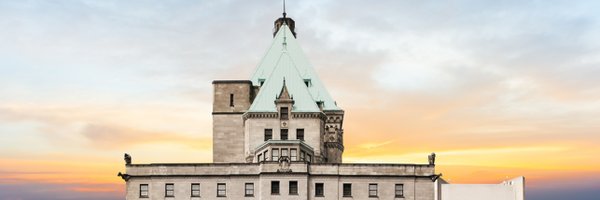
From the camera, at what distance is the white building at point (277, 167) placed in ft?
248

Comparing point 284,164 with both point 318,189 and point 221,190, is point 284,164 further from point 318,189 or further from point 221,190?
point 221,190

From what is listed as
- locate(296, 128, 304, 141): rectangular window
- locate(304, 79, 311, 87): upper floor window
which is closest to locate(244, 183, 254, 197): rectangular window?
locate(296, 128, 304, 141): rectangular window

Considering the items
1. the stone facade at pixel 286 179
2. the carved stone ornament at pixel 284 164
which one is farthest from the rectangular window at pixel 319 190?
the carved stone ornament at pixel 284 164

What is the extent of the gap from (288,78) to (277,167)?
17.6 m

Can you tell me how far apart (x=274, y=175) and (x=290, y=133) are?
39.9 feet

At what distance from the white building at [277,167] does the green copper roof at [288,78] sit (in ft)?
0.43

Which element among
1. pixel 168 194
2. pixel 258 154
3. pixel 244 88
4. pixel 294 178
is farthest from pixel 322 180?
pixel 244 88

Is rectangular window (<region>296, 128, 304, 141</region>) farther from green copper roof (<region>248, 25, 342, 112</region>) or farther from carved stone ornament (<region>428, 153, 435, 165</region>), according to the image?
carved stone ornament (<region>428, 153, 435, 165</region>)

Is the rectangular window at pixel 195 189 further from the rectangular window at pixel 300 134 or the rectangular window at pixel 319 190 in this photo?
the rectangular window at pixel 300 134

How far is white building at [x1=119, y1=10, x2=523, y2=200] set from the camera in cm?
7569

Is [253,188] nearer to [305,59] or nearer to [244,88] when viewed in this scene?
[244,88]

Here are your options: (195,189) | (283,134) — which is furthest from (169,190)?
(283,134)

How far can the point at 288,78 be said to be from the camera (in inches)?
3563

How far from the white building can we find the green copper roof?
132 mm
